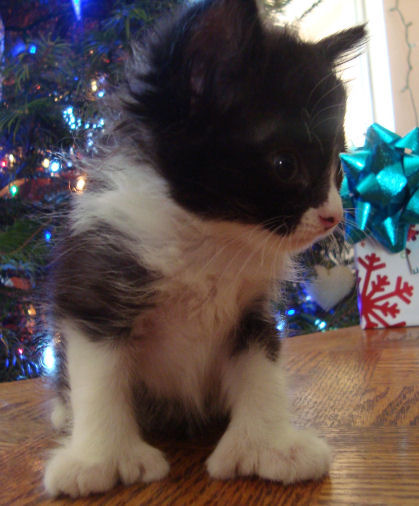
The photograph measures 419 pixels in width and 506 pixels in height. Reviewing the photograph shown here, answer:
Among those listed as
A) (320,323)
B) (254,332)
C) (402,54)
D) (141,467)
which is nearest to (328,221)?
(254,332)

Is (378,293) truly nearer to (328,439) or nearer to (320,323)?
(320,323)

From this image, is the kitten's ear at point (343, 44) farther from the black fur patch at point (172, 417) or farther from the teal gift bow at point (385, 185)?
the teal gift bow at point (385, 185)

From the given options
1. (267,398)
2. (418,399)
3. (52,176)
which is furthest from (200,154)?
(52,176)

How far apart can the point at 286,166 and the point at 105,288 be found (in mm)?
308

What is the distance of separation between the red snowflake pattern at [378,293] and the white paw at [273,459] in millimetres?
1195

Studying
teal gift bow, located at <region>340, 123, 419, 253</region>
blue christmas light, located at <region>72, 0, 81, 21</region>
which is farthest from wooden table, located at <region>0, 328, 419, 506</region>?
blue christmas light, located at <region>72, 0, 81, 21</region>

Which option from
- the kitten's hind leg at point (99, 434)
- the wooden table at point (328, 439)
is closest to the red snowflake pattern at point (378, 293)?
the wooden table at point (328, 439)

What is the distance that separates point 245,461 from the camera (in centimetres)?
71

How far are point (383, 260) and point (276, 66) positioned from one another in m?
1.25

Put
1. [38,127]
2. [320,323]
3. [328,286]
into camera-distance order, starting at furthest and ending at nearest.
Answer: [320,323] → [328,286] → [38,127]

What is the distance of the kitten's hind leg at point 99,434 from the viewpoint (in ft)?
2.23

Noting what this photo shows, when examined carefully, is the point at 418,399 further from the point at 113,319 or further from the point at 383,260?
the point at 383,260

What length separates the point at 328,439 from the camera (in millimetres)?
814

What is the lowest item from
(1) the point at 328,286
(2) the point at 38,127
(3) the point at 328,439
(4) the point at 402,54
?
(3) the point at 328,439
